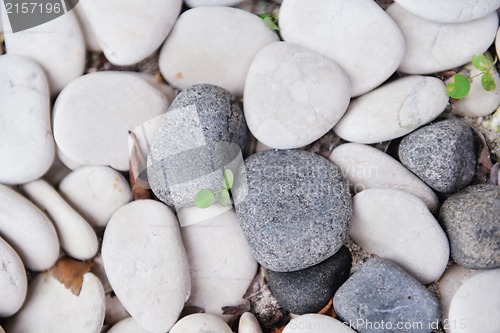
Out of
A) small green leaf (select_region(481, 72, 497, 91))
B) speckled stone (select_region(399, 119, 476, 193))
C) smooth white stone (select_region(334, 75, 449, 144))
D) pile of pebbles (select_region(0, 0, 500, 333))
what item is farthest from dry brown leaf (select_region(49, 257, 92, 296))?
small green leaf (select_region(481, 72, 497, 91))

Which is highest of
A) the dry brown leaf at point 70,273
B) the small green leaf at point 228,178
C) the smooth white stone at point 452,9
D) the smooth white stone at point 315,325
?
the smooth white stone at point 452,9

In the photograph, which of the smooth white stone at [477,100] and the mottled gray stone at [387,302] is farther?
the smooth white stone at [477,100]

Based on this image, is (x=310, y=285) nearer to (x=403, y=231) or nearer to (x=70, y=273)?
(x=403, y=231)

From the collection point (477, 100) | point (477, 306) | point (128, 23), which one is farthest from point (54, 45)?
point (477, 306)

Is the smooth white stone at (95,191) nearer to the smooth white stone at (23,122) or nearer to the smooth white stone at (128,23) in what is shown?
the smooth white stone at (23,122)

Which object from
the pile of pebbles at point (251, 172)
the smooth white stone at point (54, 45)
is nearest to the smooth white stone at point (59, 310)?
the pile of pebbles at point (251, 172)

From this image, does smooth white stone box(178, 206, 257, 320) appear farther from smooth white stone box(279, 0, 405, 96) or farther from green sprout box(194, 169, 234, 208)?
smooth white stone box(279, 0, 405, 96)

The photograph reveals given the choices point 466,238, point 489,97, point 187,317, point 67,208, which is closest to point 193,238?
point 187,317

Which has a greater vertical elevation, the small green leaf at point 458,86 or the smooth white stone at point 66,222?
the small green leaf at point 458,86
